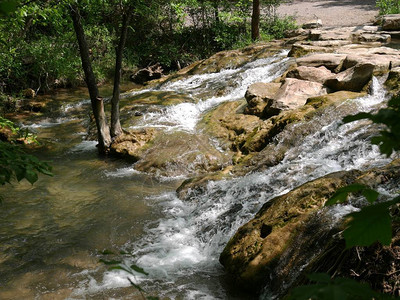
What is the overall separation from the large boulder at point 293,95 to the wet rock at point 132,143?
290 centimetres

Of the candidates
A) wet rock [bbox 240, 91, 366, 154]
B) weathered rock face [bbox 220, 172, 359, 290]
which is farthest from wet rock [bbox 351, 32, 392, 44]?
weathered rock face [bbox 220, 172, 359, 290]

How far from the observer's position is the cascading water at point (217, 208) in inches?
169

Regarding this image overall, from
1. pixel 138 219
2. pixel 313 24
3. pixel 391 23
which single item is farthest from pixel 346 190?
pixel 313 24

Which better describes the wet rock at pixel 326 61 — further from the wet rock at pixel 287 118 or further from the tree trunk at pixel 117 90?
the tree trunk at pixel 117 90

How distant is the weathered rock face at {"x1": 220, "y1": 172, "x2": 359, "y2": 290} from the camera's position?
3.85 m

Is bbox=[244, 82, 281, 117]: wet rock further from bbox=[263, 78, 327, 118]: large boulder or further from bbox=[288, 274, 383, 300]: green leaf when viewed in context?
bbox=[288, 274, 383, 300]: green leaf

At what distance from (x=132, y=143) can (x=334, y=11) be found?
17112 mm

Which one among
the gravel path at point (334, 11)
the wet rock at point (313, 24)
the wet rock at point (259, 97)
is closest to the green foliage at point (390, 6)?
the gravel path at point (334, 11)

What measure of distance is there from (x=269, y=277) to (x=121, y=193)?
397cm

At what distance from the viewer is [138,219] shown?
591 centimetres

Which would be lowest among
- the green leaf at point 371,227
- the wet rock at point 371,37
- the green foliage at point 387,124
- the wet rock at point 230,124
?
the wet rock at point 230,124

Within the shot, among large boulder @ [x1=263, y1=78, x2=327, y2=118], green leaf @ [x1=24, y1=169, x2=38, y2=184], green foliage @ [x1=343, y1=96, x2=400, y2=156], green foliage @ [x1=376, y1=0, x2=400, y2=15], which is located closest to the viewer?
green foliage @ [x1=343, y1=96, x2=400, y2=156]

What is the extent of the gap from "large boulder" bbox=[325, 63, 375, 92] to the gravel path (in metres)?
10.9

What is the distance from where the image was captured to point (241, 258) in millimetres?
4102
